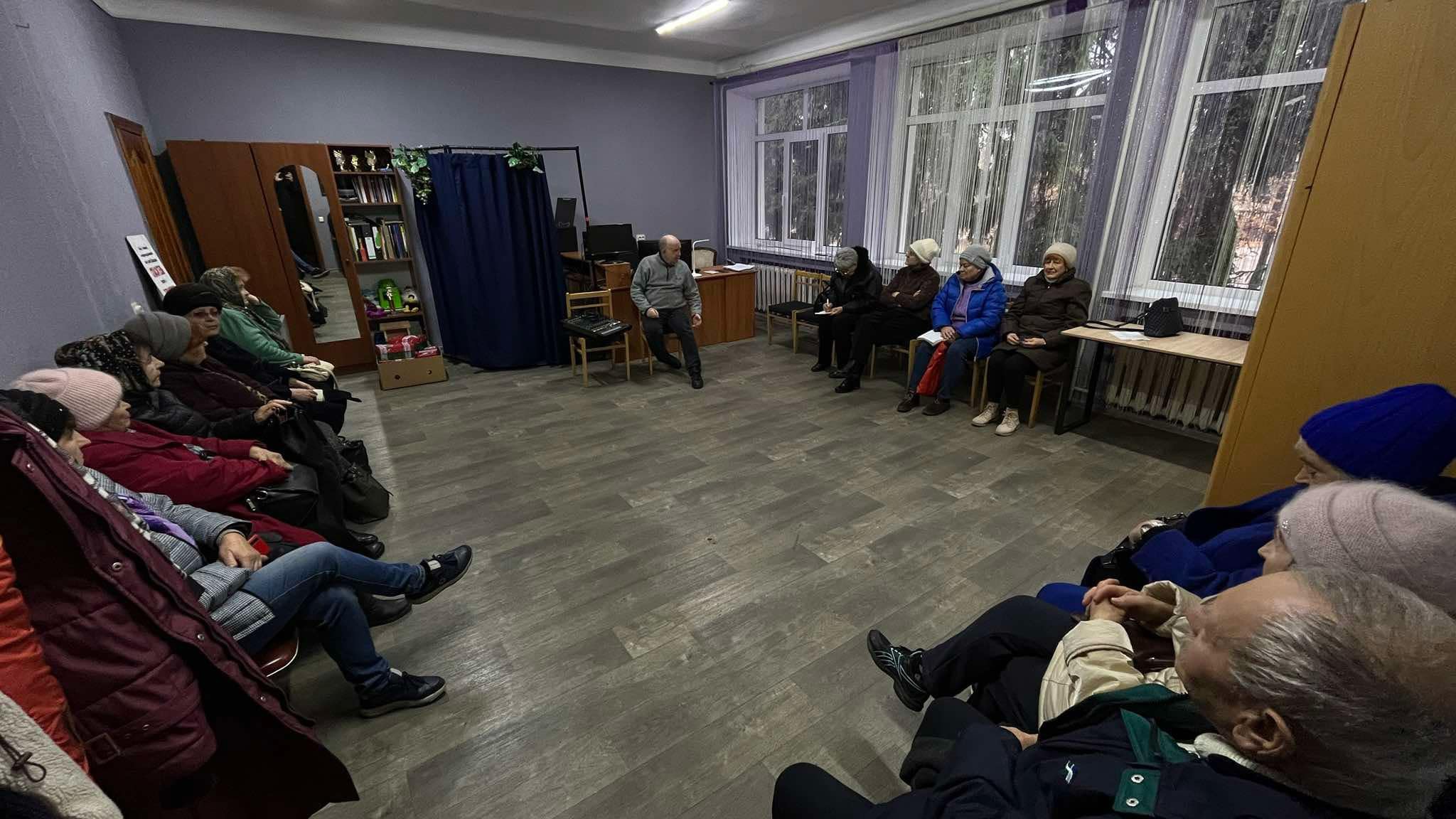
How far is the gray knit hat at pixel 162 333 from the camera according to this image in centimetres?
212

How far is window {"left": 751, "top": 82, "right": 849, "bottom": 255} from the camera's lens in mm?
5609

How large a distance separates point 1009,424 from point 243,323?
185 inches

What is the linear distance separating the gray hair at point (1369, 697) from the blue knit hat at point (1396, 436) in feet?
3.30

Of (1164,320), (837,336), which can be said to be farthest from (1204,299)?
(837,336)

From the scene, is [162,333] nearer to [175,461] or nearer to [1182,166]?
[175,461]

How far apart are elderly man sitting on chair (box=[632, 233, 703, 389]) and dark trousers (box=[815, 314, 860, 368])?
1.12m

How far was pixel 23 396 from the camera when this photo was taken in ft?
4.20

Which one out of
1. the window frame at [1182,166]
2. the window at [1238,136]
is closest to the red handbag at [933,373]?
the window frame at [1182,166]

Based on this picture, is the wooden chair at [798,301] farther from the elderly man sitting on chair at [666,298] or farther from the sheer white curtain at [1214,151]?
the sheer white curtain at [1214,151]

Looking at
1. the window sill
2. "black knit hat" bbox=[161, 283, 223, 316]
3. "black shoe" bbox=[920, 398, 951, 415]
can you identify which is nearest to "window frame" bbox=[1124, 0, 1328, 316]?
the window sill

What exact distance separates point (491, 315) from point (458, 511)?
2.75 metres

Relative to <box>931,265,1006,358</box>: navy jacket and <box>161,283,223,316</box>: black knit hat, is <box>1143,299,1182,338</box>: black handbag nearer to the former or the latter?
<box>931,265,1006,358</box>: navy jacket

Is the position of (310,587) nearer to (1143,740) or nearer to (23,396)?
(23,396)

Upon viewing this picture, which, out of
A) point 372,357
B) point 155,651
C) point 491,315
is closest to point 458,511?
point 155,651
